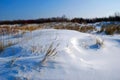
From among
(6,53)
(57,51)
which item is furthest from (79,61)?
(6,53)

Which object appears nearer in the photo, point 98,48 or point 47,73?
point 47,73

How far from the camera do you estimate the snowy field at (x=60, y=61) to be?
105 inches

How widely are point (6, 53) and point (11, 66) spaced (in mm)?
1049

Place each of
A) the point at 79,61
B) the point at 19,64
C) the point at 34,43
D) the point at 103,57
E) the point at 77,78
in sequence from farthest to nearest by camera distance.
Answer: the point at 34,43, the point at 103,57, the point at 79,61, the point at 19,64, the point at 77,78

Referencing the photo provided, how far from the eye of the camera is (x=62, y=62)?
119 inches

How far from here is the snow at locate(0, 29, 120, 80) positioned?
2670 millimetres

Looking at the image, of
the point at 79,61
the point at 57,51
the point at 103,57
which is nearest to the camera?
the point at 79,61

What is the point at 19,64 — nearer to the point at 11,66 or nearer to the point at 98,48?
the point at 11,66

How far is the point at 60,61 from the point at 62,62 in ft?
0.12

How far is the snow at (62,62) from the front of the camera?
2.67 meters

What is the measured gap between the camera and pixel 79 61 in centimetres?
320

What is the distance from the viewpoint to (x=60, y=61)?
304 centimetres

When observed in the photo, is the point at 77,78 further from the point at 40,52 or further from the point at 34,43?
the point at 34,43

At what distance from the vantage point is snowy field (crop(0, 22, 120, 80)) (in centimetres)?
267
